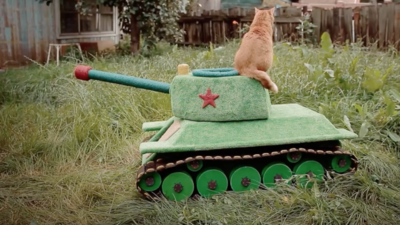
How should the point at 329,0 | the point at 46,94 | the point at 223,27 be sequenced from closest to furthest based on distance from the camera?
1. the point at 46,94
2. the point at 223,27
3. the point at 329,0

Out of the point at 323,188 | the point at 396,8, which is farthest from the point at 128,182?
the point at 396,8

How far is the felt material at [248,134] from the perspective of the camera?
3004mm

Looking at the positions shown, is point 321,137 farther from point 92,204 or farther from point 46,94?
point 46,94

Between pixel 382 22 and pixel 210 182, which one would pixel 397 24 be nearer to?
pixel 382 22

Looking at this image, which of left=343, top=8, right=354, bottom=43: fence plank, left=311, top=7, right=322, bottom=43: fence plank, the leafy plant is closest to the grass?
the leafy plant

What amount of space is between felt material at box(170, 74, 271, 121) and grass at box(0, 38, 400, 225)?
56 cm

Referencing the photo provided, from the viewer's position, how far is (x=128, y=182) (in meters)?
3.53


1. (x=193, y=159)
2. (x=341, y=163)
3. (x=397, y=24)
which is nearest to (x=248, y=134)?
(x=193, y=159)

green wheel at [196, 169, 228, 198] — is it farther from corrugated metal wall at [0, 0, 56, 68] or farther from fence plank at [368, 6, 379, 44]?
fence plank at [368, 6, 379, 44]

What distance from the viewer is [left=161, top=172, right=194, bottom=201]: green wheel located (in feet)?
10.1

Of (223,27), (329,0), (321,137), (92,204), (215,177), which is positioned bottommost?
(92,204)

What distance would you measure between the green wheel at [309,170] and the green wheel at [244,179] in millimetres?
307

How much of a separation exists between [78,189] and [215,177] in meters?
1.04

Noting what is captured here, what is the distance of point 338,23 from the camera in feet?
29.3
